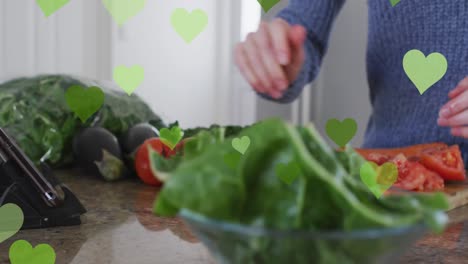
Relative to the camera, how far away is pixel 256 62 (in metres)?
1.04

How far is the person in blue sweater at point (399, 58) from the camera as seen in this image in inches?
50.6

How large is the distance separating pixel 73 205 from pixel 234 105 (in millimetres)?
2026

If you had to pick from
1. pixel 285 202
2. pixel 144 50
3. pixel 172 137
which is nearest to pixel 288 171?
pixel 285 202

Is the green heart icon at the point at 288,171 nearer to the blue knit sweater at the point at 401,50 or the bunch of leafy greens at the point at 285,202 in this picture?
the bunch of leafy greens at the point at 285,202

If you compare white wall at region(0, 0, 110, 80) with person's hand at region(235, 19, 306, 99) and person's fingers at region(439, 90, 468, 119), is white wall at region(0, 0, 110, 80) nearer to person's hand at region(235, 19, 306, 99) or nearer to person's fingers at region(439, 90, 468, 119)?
person's hand at region(235, 19, 306, 99)

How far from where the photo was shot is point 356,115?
108 inches

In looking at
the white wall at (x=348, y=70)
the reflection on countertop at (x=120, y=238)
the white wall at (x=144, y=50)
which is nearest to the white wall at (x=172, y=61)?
the white wall at (x=144, y=50)

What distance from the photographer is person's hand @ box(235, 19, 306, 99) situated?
3.27ft

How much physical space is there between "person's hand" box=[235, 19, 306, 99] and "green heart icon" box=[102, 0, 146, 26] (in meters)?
1.30

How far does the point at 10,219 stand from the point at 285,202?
0.55 meters

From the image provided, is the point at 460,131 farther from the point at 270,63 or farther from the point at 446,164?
the point at 270,63

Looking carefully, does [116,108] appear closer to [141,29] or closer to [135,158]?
[135,158]

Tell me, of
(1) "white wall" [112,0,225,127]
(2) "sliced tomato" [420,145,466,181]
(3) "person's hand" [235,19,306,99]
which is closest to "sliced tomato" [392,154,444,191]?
(2) "sliced tomato" [420,145,466,181]

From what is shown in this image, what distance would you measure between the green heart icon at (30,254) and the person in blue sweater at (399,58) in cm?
60
